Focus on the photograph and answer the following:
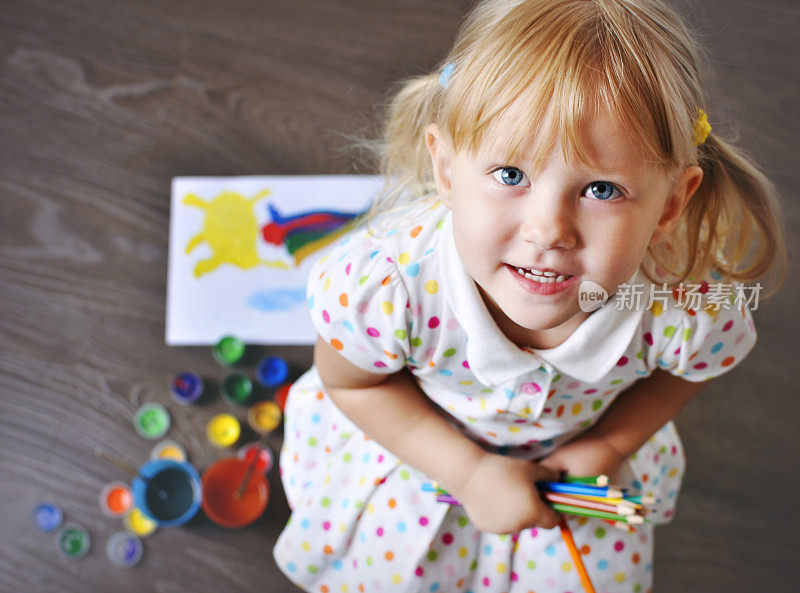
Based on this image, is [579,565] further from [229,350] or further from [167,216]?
[167,216]

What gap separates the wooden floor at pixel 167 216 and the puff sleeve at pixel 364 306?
406 millimetres

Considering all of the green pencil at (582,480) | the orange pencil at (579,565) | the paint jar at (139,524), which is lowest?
the paint jar at (139,524)

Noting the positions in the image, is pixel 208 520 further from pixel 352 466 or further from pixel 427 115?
pixel 427 115

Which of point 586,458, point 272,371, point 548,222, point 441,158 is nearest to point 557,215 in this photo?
point 548,222

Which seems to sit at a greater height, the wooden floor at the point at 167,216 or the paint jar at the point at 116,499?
the wooden floor at the point at 167,216

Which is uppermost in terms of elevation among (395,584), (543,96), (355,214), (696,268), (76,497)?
(543,96)

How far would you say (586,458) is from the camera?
0.79 meters

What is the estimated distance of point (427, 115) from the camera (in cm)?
65

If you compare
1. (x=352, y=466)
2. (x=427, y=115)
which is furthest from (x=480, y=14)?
(x=352, y=466)

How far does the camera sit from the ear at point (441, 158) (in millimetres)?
594

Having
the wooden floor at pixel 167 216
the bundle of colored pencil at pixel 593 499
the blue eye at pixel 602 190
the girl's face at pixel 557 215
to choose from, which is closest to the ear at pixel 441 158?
the girl's face at pixel 557 215

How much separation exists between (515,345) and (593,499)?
0.50 feet

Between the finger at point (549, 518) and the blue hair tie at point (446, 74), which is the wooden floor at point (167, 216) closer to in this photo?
the finger at point (549, 518)

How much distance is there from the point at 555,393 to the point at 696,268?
162 millimetres
